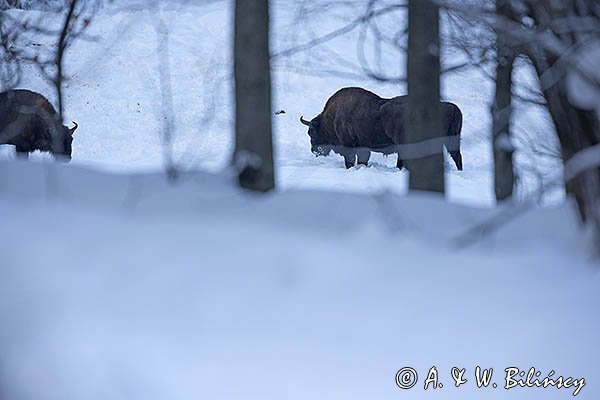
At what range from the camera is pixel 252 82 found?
20.5 feet

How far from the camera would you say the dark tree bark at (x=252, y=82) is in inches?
246

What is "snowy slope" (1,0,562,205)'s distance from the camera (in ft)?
53.3

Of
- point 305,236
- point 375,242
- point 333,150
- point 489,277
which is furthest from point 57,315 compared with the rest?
point 333,150

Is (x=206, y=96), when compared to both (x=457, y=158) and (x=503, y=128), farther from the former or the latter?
(x=503, y=128)

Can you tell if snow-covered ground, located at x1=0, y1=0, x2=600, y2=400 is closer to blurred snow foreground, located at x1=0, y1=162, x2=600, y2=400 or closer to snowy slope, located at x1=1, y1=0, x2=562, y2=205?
blurred snow foreground, located at x1=0, y1=162, x2=600, y2=400

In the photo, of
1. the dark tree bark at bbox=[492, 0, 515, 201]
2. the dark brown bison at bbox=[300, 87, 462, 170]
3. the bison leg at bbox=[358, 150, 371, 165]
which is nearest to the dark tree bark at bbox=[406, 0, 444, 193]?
the dark tree bark at bbox=[492, 0, 515, 201]

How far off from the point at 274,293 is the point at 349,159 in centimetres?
1430

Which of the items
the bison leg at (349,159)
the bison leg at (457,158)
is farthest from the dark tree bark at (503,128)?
the bison leg at (349,159)

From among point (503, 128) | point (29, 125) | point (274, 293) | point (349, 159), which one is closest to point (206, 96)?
point (349, 159)

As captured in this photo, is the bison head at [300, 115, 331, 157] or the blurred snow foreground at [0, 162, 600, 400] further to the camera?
the bison head at [300, 115, 331, 157]

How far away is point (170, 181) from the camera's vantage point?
223 inches

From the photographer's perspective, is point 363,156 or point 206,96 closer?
point 363,156

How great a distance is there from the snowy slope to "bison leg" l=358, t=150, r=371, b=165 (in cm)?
39

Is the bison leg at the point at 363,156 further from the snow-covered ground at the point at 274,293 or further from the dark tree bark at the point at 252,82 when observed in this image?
the snow-covered ground at the point at 274,293
